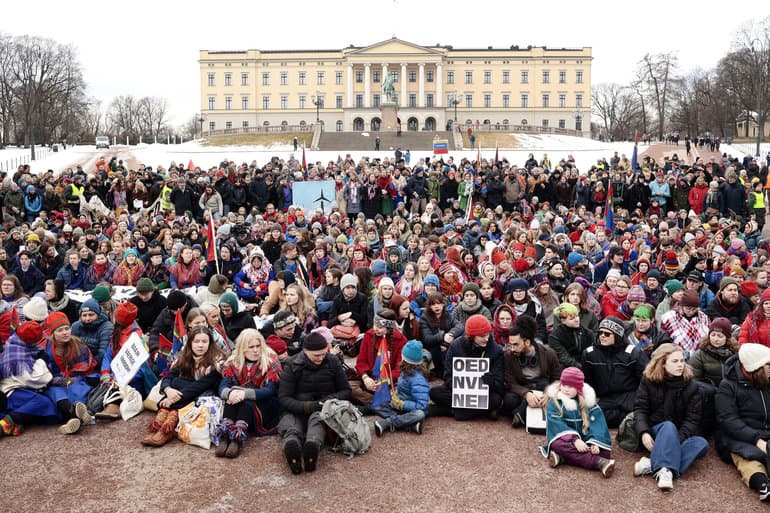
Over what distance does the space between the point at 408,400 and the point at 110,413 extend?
2.98 m

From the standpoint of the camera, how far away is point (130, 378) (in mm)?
7512

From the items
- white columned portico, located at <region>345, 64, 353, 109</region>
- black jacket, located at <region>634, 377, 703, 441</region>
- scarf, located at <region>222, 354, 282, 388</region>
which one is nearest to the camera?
black jacket, located at <region>634, 377, 703, 441</region>

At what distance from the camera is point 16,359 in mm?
7152

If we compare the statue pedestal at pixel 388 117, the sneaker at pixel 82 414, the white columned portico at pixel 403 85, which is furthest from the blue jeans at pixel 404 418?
the white columned portico at pixel 403 85

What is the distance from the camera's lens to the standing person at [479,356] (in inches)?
284

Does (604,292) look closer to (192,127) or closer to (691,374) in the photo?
(691,374)

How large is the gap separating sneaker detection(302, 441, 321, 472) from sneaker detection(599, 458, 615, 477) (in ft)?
7.76

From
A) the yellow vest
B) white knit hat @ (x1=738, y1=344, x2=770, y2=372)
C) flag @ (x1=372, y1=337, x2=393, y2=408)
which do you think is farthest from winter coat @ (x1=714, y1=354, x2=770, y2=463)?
the yellow vest

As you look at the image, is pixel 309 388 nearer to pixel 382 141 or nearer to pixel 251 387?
pixel 251 387

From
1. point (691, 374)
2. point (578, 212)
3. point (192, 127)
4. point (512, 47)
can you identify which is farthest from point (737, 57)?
point (192, 127)

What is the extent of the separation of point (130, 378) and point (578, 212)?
12.2 metres

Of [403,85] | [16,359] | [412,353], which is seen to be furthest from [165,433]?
[403,85]

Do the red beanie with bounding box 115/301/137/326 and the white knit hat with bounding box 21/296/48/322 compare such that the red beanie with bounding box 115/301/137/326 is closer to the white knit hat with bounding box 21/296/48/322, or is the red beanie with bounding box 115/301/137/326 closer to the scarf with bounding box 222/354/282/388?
the white knit hat with bounding box 21/296/48/322

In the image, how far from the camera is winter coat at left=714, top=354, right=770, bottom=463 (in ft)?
20.1
